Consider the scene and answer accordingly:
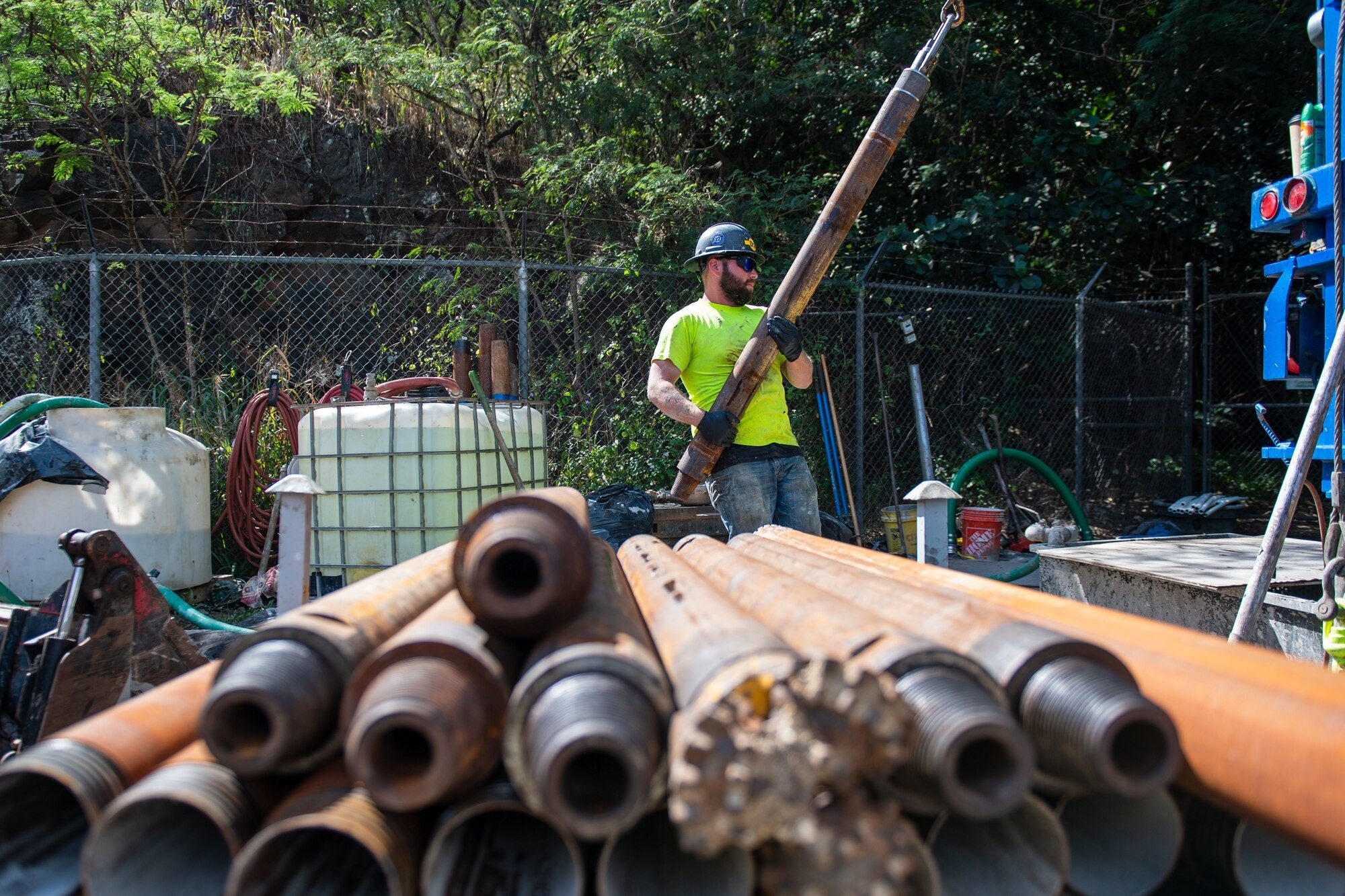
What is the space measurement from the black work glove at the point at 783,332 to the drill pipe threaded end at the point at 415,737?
3366 millimetres

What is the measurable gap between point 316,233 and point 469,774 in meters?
11.9

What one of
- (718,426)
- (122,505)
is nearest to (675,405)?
(718,426)

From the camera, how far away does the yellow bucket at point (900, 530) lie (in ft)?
25.6

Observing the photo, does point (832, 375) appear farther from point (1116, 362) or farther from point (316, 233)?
point (316, 233)

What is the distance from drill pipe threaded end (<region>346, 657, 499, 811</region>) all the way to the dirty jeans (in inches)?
140

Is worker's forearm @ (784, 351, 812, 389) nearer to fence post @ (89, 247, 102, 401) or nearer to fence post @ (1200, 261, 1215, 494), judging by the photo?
fence post @ (89, 247, 102, 401)

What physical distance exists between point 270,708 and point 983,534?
7.43 meters

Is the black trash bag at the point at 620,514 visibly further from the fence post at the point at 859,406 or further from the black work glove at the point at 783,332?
the fence post at the point at 859,406

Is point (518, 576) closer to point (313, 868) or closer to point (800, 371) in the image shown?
point (313, 868)

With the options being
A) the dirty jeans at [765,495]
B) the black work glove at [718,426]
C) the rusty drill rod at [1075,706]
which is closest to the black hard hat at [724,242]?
the black work glove at [718,426]

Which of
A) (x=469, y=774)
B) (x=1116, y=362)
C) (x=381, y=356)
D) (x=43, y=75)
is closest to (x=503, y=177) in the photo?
(x=381, y=356)

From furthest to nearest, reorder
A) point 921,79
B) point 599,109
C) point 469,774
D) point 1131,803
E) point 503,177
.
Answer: point 503,177
point 599,109
point 921,79
point 1131,803
point 469,774

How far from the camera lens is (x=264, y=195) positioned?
11.7 metres

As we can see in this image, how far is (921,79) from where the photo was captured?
4445 millimetres
